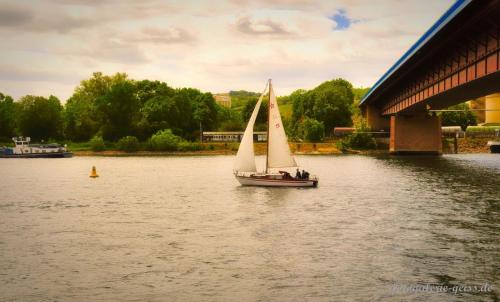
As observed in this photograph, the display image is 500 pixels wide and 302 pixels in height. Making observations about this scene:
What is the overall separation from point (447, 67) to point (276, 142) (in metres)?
24.3

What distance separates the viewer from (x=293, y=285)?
Result: 26.1m

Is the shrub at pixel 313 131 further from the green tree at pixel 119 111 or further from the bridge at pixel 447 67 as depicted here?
the green tree at pixel 119 111

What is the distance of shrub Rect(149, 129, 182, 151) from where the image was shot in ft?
551

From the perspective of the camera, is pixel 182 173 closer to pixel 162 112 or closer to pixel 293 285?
pixel 293 285

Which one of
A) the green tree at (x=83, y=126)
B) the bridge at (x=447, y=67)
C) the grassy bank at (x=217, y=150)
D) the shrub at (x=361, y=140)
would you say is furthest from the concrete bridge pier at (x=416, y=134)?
the green tree at (x=83, y=126)

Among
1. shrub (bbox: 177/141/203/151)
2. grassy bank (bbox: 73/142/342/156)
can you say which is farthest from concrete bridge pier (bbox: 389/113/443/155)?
shrub (bbox: 177/141/203/151)

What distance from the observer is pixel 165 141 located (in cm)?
16825

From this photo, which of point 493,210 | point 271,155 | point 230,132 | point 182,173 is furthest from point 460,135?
point 493,210

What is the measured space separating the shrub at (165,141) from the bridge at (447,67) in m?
62.8

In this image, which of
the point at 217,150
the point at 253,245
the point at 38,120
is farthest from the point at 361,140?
the point at 253,245

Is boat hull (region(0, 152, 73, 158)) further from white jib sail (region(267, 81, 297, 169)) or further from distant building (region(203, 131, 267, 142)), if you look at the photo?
white jib sail (region(267, 81, 297, 169))

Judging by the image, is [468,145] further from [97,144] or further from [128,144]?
[97,144]

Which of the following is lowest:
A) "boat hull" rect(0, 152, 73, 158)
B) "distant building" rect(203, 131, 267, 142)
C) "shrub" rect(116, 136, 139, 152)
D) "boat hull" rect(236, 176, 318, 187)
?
"boat hull" rect(236, 176, 318, 187)

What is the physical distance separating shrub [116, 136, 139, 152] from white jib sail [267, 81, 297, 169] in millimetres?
109986
